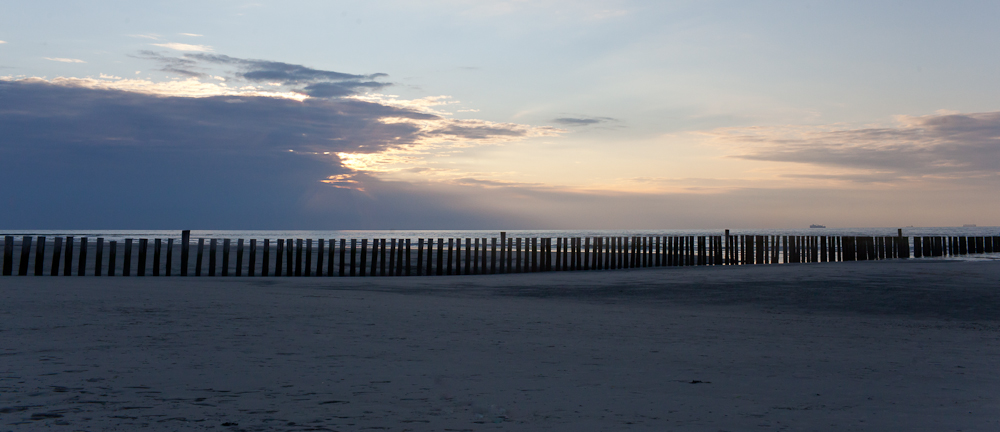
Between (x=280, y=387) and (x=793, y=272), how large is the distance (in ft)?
43.7

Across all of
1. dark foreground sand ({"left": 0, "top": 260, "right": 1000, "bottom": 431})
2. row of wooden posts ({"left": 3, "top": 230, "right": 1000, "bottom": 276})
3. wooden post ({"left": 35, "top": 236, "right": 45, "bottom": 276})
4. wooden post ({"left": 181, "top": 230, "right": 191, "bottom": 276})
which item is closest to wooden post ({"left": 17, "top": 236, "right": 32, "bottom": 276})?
row of wooden posts ({"left": 3, "top": 230, "right": 1000, "bottom": 276})

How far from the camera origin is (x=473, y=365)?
468 cm

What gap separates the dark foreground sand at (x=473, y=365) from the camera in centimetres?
330

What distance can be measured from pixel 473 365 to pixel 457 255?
502 inches

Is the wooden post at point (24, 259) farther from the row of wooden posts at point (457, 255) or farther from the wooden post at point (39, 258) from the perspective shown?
the wooden post at point (39, 258)

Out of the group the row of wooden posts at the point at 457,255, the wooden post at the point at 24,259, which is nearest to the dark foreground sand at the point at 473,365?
the wooden post at the point at 24,259

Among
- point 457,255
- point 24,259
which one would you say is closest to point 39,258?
point 24,259

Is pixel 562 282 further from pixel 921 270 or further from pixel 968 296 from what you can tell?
pixel 921 270

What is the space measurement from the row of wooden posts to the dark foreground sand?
5350mm

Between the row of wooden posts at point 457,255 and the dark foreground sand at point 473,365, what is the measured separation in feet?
17.6

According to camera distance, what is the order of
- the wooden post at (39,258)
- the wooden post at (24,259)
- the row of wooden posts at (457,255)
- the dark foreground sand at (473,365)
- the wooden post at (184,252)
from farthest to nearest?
1. the wooden post at (184,252)
2. the row of wooden posts at (457,255)
3. the wooden post at (39,258)
4. the wooden post at (24,259)
5. the dark foreground sand at (473,365)

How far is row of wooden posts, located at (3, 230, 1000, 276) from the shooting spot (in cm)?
1455

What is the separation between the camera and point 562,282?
13.8 m

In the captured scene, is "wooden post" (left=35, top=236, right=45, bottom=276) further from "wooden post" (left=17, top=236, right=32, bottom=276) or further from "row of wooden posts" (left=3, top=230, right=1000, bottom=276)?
"wooden post" (left=17, top=236, right=32, bottom=276)
